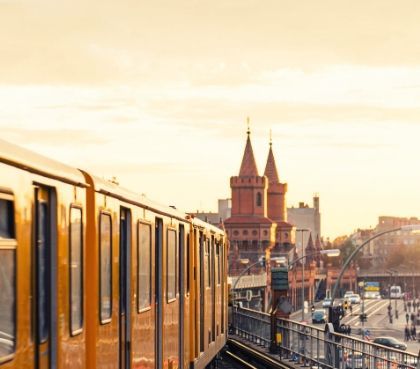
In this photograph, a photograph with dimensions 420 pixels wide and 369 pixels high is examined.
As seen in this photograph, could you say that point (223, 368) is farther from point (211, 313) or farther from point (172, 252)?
point (172, 252)

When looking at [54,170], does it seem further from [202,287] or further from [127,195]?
[202,287]

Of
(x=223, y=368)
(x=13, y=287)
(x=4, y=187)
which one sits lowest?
(x=223, y=368)

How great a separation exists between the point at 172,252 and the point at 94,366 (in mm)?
5944

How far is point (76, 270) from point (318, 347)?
18225 millimetres

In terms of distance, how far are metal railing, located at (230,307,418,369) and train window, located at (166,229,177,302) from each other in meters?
3.23

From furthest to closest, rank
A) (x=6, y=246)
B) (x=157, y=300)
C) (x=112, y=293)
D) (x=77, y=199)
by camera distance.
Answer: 1. (x=157, y=300)
2. (x=112, y=293)
3. (x=77, y=199)
4. (x=6, y=246)

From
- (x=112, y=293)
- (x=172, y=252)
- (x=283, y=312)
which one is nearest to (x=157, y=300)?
(x=172, y=252)

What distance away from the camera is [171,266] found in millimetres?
16328

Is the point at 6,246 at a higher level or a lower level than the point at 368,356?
higher

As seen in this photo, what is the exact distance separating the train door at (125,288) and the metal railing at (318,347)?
5.85 meters

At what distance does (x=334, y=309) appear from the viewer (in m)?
42.7

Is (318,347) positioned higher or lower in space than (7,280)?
lower

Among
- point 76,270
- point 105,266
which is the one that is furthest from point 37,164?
point 105,266

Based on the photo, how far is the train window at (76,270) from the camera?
32.0 ft
